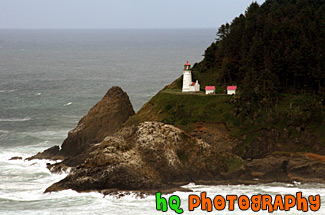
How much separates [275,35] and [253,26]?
6.92 meters

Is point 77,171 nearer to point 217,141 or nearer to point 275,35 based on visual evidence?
point 217,141

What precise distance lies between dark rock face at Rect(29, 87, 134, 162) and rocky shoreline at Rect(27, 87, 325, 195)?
8.10 meters

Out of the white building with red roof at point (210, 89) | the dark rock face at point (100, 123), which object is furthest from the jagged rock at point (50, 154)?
the white building with red roof at point (210, 89)

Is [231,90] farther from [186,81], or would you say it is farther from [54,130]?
[54,130]

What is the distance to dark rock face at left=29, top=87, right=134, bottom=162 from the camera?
276 feet

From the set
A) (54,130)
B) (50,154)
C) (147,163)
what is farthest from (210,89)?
(54,130)

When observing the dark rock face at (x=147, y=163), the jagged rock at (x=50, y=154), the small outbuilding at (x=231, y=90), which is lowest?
the jagged rock at (x=50, y=154)

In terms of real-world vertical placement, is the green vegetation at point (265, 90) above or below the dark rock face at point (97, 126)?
above

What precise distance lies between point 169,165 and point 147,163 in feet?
9.27

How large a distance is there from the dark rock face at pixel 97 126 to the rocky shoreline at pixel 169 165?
26.6 ft

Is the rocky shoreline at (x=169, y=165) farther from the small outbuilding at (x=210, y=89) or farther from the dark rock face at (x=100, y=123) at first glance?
the small outbuilding at (x=210, y=89)

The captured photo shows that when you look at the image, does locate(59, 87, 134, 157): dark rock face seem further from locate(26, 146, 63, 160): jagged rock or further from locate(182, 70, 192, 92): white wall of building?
locate(182, 70, 192, 92): white wall of building

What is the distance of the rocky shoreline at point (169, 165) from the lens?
66.4m

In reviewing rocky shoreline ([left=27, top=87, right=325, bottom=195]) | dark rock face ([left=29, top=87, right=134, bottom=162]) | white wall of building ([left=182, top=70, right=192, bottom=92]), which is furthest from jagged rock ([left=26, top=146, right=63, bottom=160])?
white wall of building ([left=182, top=70, right=192, bottom=92])
